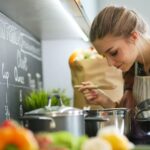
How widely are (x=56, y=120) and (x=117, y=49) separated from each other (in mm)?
654

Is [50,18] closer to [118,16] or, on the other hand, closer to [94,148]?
[118,16]

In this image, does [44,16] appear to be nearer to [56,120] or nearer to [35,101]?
[35,101]

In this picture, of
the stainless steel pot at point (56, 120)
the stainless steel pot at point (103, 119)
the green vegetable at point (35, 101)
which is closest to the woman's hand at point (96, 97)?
the green vegetable at point (35, 101)

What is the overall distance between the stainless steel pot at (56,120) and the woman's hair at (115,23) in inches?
21.8

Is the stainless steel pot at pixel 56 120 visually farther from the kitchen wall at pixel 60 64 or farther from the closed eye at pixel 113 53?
the kitchen wall at pixel 60 64

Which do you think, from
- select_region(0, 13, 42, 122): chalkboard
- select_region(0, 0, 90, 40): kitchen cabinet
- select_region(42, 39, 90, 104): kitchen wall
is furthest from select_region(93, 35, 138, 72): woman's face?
select_region(42, 39, 90, 104): kitchen wall

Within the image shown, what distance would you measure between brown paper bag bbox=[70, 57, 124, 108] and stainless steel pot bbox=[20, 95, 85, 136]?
1.19m

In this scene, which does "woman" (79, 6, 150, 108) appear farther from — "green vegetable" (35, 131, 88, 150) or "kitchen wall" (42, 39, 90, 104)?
"kitchen wall" (42, 39, 90, 104)

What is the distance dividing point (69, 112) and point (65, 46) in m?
1.69

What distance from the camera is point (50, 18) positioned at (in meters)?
1.79

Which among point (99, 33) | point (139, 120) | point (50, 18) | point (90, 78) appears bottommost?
point (139, 120)

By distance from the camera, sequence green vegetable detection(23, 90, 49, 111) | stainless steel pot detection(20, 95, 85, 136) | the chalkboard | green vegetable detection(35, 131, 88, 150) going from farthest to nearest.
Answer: green vegetable detection(23, 90, 49, 111)
the chalkboard
stainless steel pot detection(20, 95, 85, 136)
green vegetable detection(35, 131, 88, 150)

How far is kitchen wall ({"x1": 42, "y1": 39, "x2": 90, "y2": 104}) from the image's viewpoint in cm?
243

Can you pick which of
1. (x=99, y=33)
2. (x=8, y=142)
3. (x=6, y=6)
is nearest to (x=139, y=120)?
(x=99, y=33)
